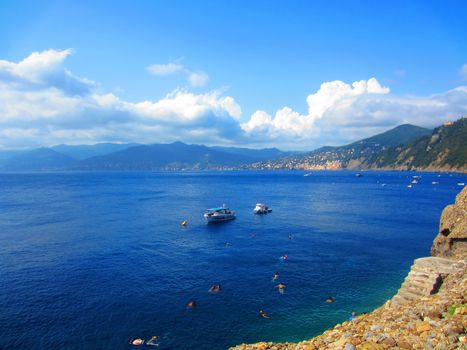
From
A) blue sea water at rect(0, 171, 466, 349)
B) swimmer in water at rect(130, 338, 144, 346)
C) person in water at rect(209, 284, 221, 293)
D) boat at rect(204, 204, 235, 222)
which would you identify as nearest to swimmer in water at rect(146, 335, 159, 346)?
swimmer in water at rect(130, 338, 144, 346)

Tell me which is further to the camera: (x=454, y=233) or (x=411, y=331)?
(x=454, y=233)

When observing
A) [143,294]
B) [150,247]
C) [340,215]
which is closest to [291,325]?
[143,294]

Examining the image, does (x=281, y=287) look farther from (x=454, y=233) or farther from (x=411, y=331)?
(x=411, y=331)

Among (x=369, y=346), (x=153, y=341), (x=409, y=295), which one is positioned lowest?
(x=153, y=341)

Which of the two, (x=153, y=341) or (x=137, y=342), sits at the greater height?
(x=137, y=342)

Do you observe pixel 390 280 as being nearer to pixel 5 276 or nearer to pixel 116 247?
pixel 116 247

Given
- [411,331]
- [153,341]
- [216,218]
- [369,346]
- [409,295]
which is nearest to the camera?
[369,346]

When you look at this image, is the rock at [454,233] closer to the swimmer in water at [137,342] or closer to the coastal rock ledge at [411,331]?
the coastal rock ledge at [411,331]

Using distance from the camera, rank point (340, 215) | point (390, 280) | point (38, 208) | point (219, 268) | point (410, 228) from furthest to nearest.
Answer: point (38, 208)
point (340, 215)
point (410, 228)
point (219, 268)
point (390, 280)

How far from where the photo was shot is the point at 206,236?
89.9m

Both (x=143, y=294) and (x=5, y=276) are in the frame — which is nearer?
(x=143, y=294)

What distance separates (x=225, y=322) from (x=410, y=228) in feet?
256

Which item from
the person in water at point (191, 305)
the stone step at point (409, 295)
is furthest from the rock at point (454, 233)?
the person in water at point (191, 305)

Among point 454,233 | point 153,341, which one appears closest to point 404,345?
point 153,341
